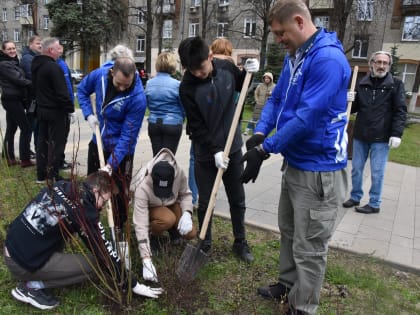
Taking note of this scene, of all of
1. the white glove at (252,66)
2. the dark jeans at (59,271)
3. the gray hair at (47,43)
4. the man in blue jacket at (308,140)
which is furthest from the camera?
the gray hair at (47,43)

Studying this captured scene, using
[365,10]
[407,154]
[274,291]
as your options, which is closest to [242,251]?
[274,291]

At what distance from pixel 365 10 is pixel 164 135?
2569 centimetres

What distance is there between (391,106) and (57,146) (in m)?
4.06

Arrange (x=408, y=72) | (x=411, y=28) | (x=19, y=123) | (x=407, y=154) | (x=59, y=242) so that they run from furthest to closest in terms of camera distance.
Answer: (x=408, y=72) < (x=411, y=28) < (x=407, y=154) < (x=19, y=123) < (x=59, y=242)

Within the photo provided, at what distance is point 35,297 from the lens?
7.94 feet

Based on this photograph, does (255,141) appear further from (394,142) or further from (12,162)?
(12,162)

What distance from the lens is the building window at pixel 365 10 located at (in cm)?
2401

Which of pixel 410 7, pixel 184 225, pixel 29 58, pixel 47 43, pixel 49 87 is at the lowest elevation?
pixel 184 225

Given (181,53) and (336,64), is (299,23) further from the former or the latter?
(181,53)

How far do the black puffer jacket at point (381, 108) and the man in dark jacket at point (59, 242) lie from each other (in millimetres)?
3164

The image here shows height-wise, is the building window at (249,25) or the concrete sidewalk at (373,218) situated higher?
the building window at (249,25)

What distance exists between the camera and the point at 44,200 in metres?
2.28

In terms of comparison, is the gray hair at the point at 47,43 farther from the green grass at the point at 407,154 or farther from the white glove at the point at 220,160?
the green grass at the point at 407,154

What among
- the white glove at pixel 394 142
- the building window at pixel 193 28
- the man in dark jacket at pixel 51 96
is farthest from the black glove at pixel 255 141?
the building window at pixel 193 28
